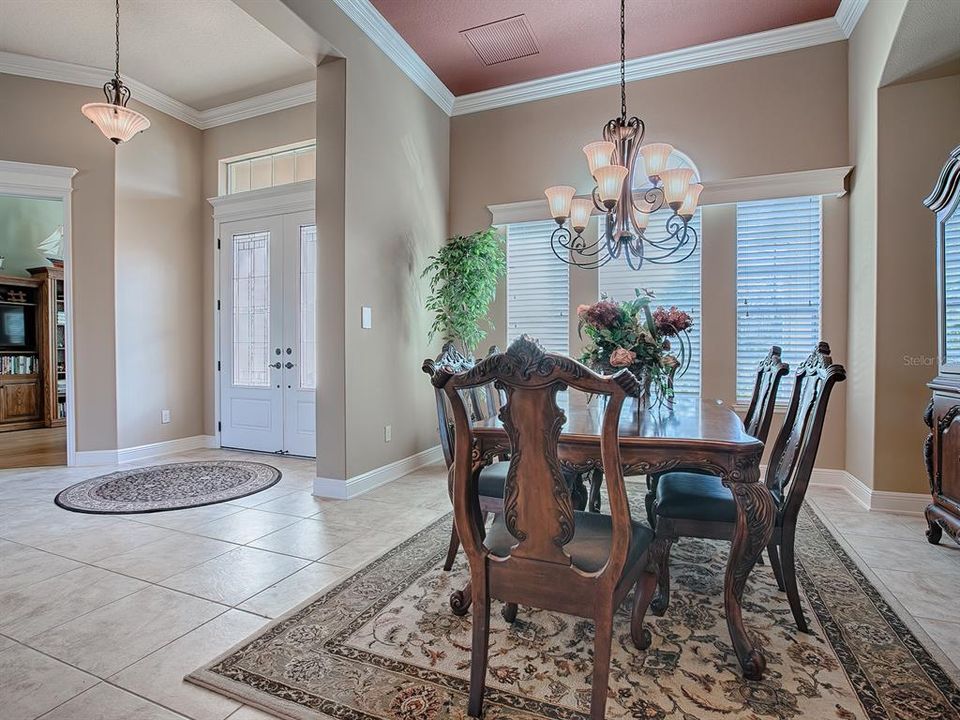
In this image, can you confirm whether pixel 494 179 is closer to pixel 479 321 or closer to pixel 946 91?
pixel 479 321

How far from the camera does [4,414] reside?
638cm

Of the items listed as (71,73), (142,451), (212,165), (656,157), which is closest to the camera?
(656,157)

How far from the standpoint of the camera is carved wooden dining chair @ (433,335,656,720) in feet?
4.18

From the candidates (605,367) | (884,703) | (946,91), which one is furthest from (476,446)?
(946,91)

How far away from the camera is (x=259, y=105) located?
16.9ft

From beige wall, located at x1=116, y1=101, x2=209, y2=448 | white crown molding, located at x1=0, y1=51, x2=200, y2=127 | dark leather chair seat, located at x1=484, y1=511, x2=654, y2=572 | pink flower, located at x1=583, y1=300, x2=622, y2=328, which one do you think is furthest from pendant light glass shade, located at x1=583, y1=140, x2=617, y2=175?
white crown molding, located at x1=0, y1=51, x2=200, y2=127

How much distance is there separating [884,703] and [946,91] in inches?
145

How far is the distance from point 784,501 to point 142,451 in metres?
5.43

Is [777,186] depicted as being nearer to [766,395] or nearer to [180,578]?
[766,395]

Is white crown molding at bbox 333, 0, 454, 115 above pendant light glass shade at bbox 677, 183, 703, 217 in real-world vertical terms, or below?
above

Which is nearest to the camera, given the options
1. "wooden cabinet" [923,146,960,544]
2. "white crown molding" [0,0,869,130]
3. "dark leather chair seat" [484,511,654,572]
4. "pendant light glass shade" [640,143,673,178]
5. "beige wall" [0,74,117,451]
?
"dark leather chair seat" [484,511,654,572]

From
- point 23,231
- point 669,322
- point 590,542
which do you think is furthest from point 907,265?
point 23,231

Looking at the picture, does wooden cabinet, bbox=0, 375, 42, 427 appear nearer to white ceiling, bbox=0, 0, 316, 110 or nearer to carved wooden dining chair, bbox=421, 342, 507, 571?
white ceiling, bbox=0, 0, 316, 110

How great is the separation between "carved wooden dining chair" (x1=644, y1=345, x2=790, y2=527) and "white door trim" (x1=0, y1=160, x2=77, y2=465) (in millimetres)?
4956
